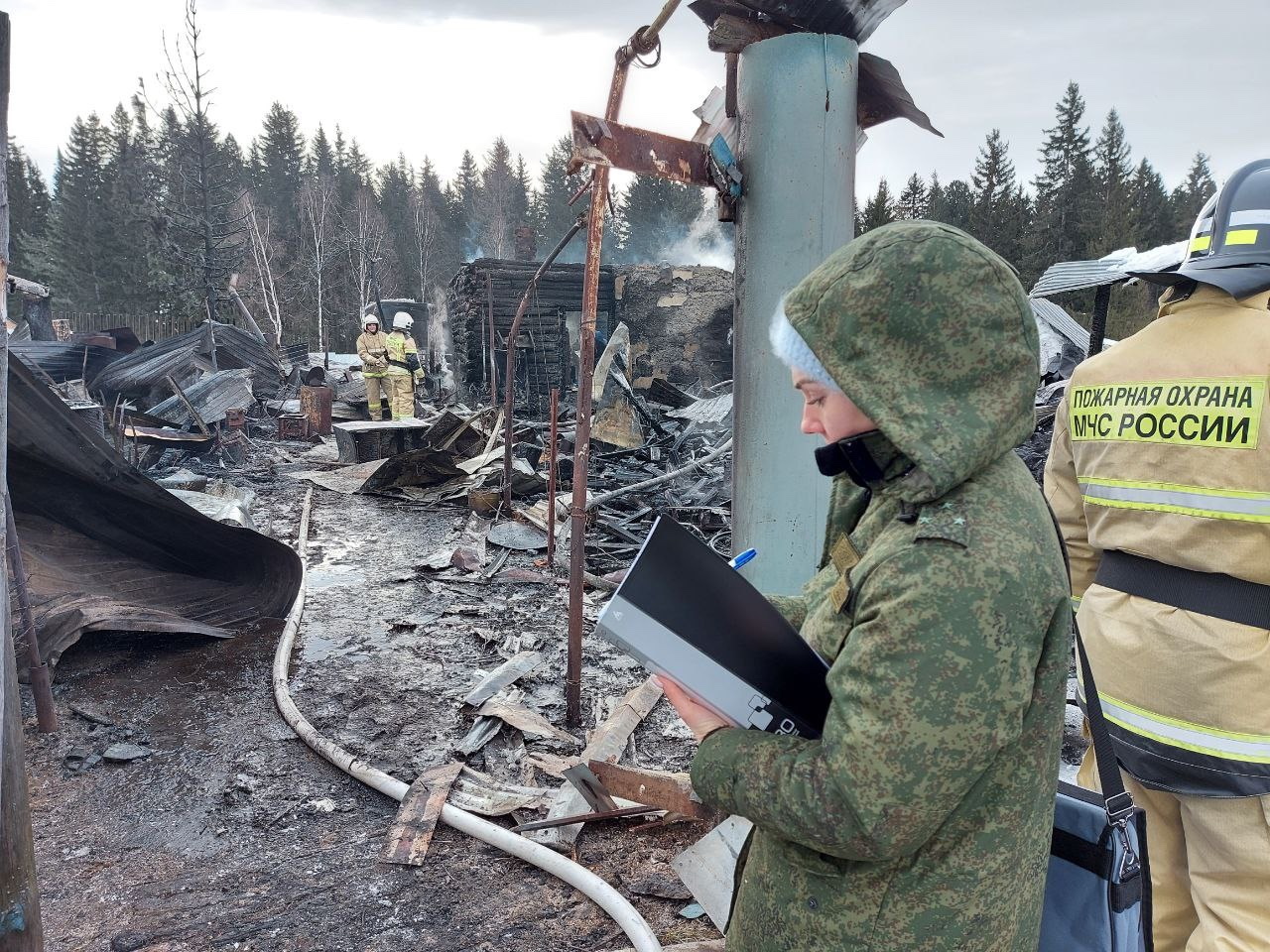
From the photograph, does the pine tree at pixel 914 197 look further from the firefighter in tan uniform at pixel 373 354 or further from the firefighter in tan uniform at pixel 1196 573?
the firefighter in tan uniform at pixel 1196 573

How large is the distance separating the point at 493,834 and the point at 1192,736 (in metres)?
2.39

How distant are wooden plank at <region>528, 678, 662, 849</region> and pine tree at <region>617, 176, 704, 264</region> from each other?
46806 mm

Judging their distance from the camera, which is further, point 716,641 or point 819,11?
point 819,11

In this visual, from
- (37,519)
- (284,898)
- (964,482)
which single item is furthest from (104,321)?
(964,482)

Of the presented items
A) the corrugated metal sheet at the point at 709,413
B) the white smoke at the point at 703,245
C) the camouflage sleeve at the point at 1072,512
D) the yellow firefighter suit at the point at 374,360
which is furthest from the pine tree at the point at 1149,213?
the camouflage sleeve at the point at 1072,512

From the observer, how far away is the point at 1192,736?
6.24ft

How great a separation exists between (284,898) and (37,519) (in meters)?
3.15

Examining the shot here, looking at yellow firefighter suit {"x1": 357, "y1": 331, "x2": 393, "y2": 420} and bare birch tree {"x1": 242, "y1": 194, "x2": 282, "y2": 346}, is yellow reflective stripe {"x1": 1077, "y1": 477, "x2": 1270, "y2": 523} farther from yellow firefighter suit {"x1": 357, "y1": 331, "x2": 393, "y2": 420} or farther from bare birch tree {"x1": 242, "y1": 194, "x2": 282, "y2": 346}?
bare birch tree {"x1": 242, "y1": 194, "x2": 282, "y2": 346}

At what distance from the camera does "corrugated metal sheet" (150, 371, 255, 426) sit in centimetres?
1303

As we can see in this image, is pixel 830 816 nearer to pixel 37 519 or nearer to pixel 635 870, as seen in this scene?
pixel 635 870

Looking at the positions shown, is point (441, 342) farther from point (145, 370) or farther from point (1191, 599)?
point (1191, 599)

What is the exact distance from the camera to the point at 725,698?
1.21 m

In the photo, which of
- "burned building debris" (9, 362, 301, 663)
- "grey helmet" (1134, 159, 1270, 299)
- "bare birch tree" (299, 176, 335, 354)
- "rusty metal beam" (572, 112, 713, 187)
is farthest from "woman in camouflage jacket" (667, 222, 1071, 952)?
"bare birch tree" (299, 176, 335, 354)

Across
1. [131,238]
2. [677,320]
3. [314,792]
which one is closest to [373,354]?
[677,320]
